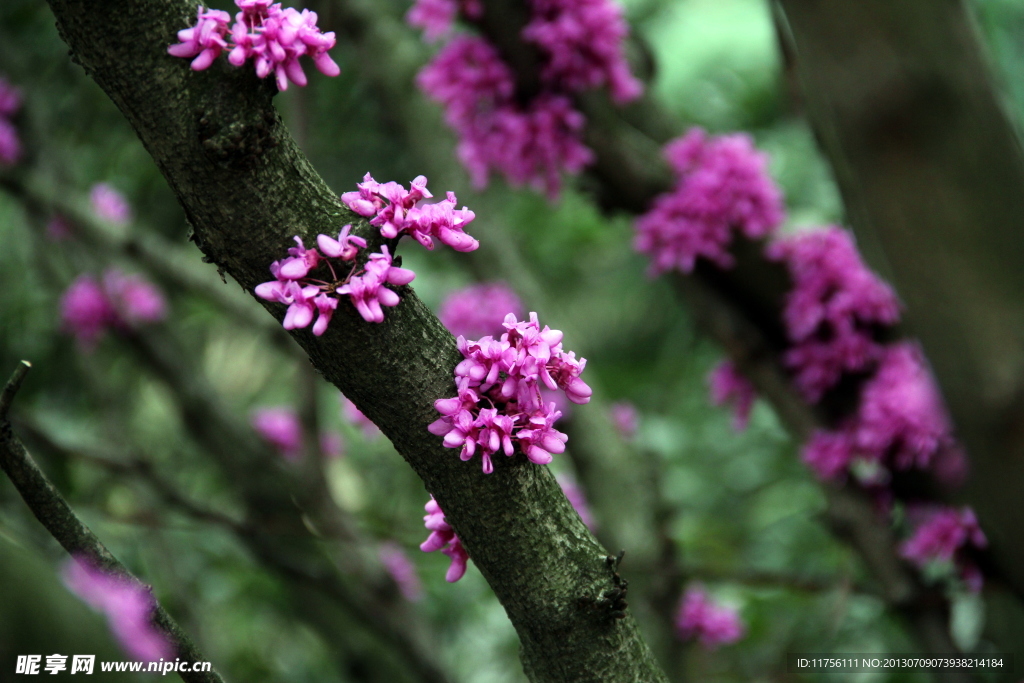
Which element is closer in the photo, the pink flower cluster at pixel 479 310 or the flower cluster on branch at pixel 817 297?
the flower cluster on branch at pixel 817 297

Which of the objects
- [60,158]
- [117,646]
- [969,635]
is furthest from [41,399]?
[969,635]

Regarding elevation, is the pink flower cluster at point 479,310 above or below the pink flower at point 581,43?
below

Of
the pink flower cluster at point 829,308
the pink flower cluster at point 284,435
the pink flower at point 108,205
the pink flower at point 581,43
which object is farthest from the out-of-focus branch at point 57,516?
the pink flower cluster at point 284,435

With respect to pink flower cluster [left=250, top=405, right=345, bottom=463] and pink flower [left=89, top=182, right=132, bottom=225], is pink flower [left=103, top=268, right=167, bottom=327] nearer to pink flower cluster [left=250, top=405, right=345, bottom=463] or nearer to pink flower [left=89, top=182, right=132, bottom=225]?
pink flower [left=89, top=182, right=132, bottom=225]

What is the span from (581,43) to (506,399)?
1776 millimetres

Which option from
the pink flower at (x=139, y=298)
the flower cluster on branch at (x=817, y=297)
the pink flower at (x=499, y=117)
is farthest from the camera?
the pink flower at (x=139, y=298)

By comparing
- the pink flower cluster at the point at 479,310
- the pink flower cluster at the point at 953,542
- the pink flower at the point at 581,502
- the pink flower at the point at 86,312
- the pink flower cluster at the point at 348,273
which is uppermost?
the pink flower at the point at 86,312

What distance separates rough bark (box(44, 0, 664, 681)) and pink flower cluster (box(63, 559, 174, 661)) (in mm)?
351

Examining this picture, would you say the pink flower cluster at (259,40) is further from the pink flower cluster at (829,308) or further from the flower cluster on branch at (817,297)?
the pink flower cluster at (829,308)

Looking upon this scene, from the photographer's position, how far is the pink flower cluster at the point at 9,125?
2.98 meters

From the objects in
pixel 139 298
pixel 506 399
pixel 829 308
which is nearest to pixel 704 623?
pixel 829 308

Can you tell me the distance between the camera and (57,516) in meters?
1.03

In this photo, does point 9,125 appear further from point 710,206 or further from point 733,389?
point 733,389

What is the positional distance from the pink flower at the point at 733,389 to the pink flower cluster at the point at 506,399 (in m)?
1.93
